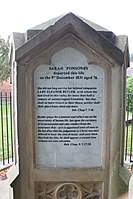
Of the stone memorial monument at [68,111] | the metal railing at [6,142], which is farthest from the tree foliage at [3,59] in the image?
the stone memorial monument at [68,111]

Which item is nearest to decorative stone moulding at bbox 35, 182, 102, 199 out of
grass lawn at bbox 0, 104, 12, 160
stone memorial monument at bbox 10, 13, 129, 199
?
stone memorial monument at bbox 10, 13, 129, 199

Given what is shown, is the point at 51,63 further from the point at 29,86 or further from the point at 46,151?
the point at 46,151

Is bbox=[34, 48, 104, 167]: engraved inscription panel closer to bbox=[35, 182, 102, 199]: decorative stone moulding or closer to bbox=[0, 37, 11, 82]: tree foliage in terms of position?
bbox=[35, 182, 102, 199]: decorative stone moulding

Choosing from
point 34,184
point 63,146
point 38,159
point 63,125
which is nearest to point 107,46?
point 63,125

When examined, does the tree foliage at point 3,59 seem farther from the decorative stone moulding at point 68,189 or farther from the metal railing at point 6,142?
the decorative stone moulding at point 68,189

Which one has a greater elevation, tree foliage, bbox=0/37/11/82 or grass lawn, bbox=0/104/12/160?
tree foliage, bbox=0/37/11/82

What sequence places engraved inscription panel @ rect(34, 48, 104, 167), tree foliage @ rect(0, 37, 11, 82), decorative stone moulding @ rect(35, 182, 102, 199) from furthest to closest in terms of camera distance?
tree foliage @ rect(0, 37, 11, 82), decorative stone moulding @ rect(35, 182, 102, 199), engraved inscription panel @ rect(34, 48, 104, 167)

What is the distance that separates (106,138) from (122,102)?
0.49 metres

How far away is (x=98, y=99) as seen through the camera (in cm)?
314

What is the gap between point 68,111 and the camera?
317 centimetres

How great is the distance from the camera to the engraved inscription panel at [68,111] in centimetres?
310

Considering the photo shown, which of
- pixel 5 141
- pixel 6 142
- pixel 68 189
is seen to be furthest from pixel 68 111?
pixel 5 141

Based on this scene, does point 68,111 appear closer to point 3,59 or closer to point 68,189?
point 68,189

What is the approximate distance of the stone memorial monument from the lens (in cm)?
299
